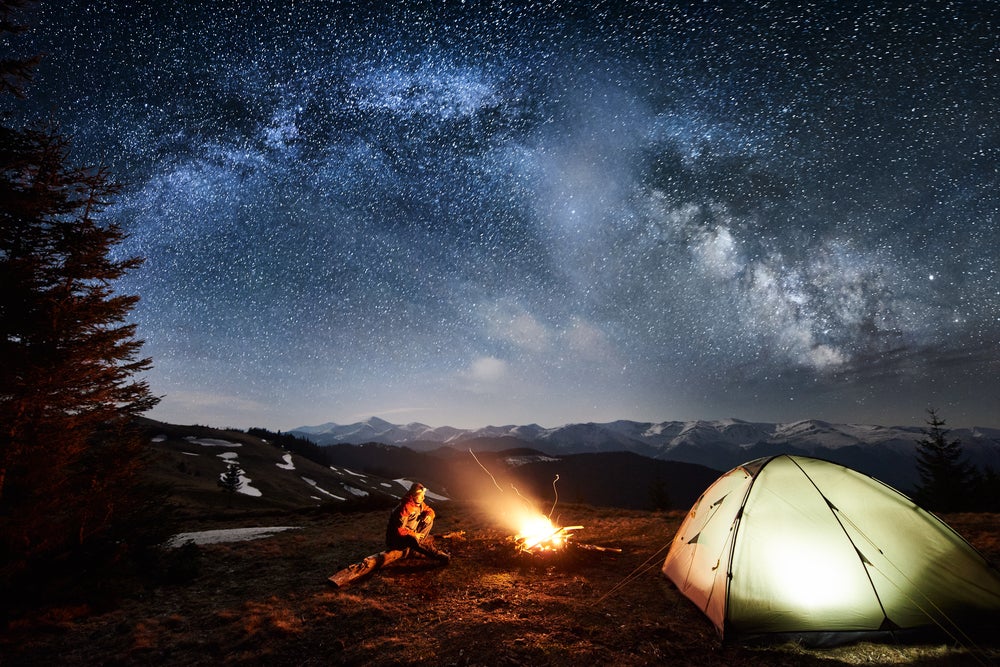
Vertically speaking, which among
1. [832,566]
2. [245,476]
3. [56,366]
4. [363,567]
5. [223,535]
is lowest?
[245,476]

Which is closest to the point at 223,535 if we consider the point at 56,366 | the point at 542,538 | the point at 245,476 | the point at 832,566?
the point at 56,366

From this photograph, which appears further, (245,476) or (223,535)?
(245,476)

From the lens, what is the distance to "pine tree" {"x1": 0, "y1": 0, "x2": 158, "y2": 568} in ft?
26.6

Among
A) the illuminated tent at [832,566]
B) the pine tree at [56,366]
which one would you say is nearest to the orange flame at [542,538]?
the illuminated tent at [832,566]

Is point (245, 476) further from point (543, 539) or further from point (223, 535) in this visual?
point (543, 539)

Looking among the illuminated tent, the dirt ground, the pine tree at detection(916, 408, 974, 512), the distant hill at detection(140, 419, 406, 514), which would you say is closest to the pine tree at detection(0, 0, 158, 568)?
the dirt ground

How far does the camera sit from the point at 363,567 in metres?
9.33

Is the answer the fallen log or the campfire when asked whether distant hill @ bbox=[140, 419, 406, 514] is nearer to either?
the fallen log

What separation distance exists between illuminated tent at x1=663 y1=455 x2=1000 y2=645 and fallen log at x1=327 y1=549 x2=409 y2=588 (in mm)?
6788

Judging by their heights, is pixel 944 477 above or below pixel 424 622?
below

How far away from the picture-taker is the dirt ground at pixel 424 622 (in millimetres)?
5738

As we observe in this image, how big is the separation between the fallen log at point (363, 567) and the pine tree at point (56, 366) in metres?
5.80

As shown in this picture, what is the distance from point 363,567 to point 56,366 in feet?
27.0

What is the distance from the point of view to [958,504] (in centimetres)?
3972
